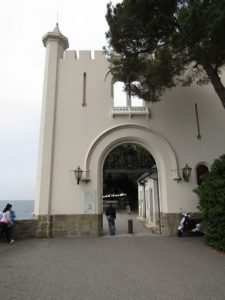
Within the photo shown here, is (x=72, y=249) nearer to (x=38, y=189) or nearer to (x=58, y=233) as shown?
(x=58, y=233)

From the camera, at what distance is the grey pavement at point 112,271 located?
14.0 feet

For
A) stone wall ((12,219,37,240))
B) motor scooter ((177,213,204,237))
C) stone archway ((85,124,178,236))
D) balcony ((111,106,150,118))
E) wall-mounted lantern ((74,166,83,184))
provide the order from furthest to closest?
balcony ((111,106,150,118)) → stone archway ((85,124,178,236)) → wall-mounted lantern ((74,166,83,184)) → motor scooter ((177,213,204,237)) → stone wall ((12,219,37,240))

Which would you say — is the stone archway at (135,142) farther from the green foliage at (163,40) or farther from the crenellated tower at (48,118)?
the green foliage at (163,40)

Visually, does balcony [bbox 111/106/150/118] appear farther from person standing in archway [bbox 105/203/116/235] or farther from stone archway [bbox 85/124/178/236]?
person standing in archway [bbox 105/203/116/235]

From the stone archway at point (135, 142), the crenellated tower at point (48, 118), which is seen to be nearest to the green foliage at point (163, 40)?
the stone archway at point (135, 142)

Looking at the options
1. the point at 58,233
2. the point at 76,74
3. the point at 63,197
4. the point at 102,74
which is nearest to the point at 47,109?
the point at 76,74

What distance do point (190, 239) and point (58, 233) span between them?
538 cm

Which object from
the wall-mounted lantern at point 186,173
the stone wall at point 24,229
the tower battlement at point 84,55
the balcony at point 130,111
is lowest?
the stone wall at point 24,229

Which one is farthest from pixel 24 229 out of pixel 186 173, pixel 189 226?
pixel 186 173

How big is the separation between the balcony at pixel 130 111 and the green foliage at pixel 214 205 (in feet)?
14.3

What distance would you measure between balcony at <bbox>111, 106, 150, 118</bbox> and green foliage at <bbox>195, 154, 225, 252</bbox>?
4.36 meters

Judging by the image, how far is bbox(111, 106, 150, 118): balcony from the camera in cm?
1147

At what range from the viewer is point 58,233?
33.7 feet

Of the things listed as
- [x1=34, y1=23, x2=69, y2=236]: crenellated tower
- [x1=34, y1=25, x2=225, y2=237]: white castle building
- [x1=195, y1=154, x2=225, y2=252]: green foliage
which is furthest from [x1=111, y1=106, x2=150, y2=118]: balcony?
[x1=195, y1=154, x2=225, y2=252]: green foliage
